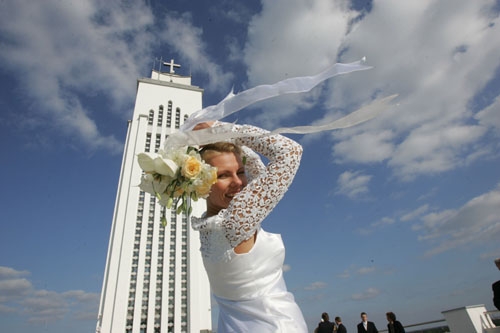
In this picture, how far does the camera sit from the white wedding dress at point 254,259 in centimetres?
118

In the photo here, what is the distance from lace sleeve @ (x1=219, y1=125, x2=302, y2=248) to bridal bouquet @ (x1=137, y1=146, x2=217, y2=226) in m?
0.17

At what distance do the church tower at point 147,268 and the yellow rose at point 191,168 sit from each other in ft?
64.8

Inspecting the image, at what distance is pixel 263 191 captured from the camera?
1.22m

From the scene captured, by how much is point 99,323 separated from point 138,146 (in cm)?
1360

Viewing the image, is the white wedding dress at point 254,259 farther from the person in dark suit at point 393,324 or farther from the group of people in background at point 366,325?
the person in dark suit at point 393,324

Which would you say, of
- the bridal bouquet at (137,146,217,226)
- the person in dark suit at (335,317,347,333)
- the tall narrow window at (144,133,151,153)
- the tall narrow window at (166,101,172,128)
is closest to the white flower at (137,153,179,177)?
the bridal bouquet at (137,146,217,226)

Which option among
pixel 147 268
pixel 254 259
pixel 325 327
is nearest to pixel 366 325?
pixel 325 327

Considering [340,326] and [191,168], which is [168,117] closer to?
[340,326]

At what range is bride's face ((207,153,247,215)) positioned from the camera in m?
1.40

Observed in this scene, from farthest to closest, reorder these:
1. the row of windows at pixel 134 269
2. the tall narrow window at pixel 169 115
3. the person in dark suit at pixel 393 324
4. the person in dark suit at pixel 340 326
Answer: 1. the tall narrow window at pixel 169 115
2. the row of windows at pixel 134 269
3. the person in dark suit at pixel 340 326
4. the person in dark suit at pixel 393 324

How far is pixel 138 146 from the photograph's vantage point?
24406 millimetres

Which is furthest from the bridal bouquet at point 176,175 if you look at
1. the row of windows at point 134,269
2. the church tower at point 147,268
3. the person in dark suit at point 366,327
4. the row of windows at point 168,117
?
the row of windows at point 168,117

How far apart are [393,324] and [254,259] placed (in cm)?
601

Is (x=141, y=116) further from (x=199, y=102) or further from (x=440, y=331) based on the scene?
(x=440, y=331)
